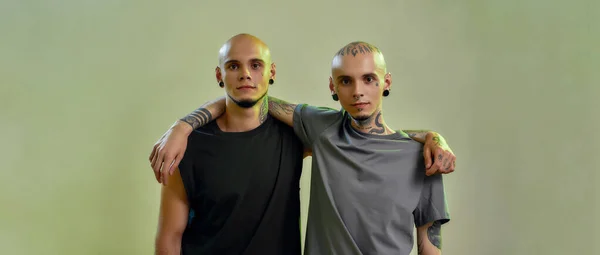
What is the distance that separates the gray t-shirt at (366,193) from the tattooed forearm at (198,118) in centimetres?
32

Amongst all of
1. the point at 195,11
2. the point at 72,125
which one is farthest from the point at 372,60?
the point at 72,125

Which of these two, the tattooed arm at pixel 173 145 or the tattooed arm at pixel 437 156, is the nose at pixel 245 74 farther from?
the tattooed arm at pixel 437 156

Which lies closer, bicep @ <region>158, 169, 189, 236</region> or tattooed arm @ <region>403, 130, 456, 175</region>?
tattooed arm @ <region>403, 130, 456, 175</region>

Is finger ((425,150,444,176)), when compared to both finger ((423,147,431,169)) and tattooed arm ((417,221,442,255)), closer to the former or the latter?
finger ((423,147,431,169))

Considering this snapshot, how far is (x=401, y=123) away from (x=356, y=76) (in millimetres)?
878

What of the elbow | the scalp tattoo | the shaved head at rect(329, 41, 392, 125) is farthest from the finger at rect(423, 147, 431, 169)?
the elbow

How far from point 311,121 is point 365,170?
23cm

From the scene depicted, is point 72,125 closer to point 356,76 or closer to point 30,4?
point 30,4

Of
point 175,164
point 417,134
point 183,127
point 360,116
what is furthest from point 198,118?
point 417,134

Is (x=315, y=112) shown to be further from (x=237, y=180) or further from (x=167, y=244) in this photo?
(x=167, y=244)

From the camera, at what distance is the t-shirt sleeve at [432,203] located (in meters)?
1.44

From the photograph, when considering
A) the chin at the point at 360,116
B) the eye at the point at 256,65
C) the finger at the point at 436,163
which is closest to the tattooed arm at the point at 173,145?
the eye at the point at 256,65

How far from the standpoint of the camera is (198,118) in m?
1.53

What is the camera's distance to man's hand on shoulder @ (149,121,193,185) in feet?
4.53
